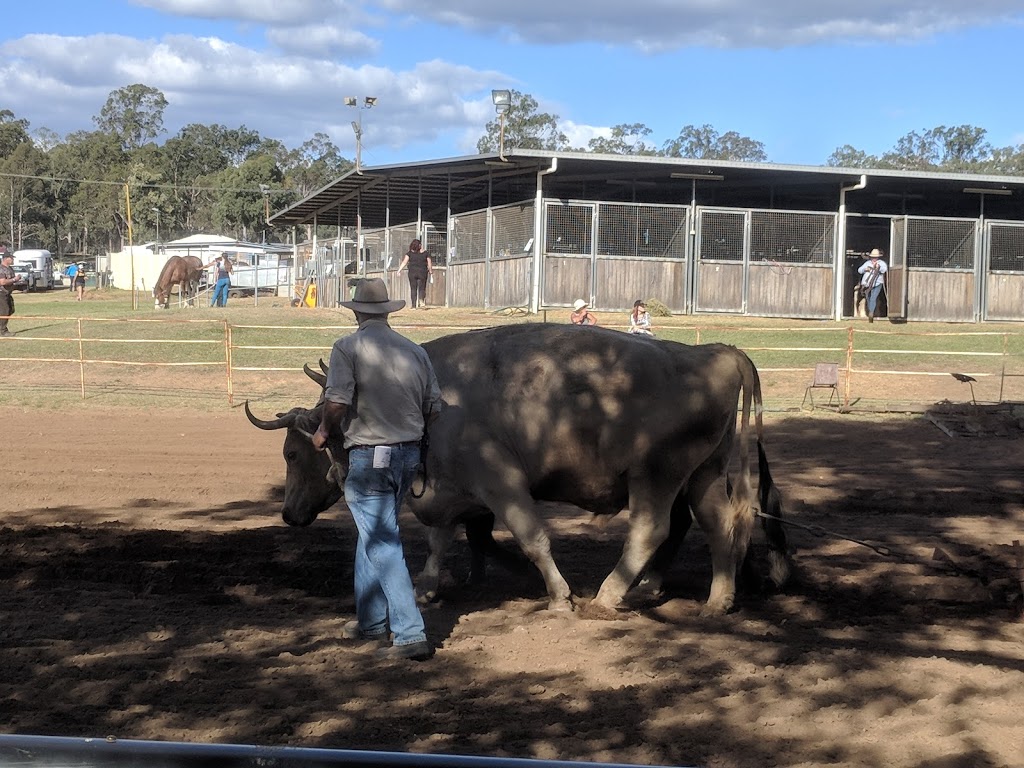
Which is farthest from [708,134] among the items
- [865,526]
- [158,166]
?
[865,526]

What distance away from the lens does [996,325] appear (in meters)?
26.7

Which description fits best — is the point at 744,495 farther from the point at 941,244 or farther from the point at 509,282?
the point at 941,244

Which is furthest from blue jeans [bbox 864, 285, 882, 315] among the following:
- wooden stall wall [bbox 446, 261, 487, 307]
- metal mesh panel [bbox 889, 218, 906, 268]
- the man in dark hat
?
the man in dark hat

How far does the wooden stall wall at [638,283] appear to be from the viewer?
2606cm

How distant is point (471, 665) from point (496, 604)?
5.42 ft

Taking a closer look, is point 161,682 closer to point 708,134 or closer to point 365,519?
point 365,519

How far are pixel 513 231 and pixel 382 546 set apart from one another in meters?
20.8

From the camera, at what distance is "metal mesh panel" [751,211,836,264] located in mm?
26734

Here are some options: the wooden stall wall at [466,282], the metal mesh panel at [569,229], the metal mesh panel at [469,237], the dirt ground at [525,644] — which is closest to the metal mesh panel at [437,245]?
the metal mesh panel at [469,237]

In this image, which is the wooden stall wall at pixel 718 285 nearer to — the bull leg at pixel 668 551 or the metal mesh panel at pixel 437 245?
the metal mesh panel at pixel 437 245

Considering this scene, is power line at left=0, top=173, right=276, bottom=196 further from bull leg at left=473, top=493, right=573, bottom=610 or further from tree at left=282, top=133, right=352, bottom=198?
bull leg at left=473, top=493, right=573, bottom=610

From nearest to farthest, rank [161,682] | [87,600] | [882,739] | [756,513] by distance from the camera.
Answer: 1. [882,739]
2. [161,682]
3. [87,600]
4. [756,513]

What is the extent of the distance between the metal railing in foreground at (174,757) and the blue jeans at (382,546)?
14.3 ft

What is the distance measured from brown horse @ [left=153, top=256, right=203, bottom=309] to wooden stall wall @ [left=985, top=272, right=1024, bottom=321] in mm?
21855
